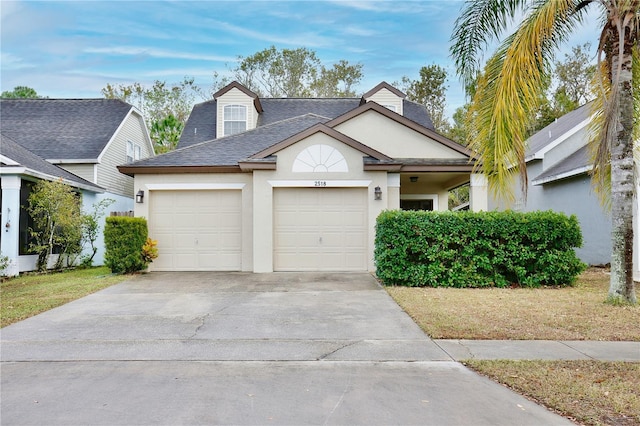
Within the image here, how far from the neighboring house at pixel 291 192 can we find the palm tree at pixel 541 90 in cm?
411

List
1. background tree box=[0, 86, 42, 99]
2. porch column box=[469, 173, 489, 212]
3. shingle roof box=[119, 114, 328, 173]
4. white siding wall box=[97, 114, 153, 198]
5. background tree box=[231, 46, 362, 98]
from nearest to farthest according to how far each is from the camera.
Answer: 1. shingle roof box=[119, 114, 328, 173]
2. porch column box=[469, 173, 489, 212]
3. white siding wall box=[97, 114, 153, 198]
4. background tree box=[231, 46, 362, 98]
5. background tree box=[0, 86, 42, 99]

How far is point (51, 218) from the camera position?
12.7 meters

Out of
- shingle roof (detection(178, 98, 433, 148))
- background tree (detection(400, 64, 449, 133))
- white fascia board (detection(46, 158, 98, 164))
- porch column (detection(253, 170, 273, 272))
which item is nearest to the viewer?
porch column (detection(253, 170, 273, 272))

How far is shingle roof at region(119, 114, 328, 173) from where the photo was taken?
40.6 feet

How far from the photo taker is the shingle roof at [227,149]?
40.6 feet

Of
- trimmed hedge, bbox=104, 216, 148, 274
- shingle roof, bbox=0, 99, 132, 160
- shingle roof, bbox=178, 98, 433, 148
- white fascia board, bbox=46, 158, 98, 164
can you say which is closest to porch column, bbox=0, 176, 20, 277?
Result: trimmed hedge, bbox=104, 216, 148, 274

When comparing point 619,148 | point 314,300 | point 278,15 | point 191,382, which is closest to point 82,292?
point 314,300

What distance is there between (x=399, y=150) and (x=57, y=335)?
10.3 meters

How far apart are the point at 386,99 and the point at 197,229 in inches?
367

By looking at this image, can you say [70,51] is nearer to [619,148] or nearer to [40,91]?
[40,91]

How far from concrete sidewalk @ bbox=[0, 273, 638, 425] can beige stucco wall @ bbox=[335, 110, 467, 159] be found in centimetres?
655

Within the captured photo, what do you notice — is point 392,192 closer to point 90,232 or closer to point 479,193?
point 479,193

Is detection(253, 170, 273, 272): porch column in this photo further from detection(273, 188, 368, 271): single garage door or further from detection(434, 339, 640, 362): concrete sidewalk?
detection(434, 339, 640, 362): concrete sidewalk

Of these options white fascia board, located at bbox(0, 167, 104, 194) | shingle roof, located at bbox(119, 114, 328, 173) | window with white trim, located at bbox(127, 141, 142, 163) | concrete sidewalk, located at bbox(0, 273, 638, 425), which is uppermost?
window with white trim, located at bbox(127, 141, 142, 163)
